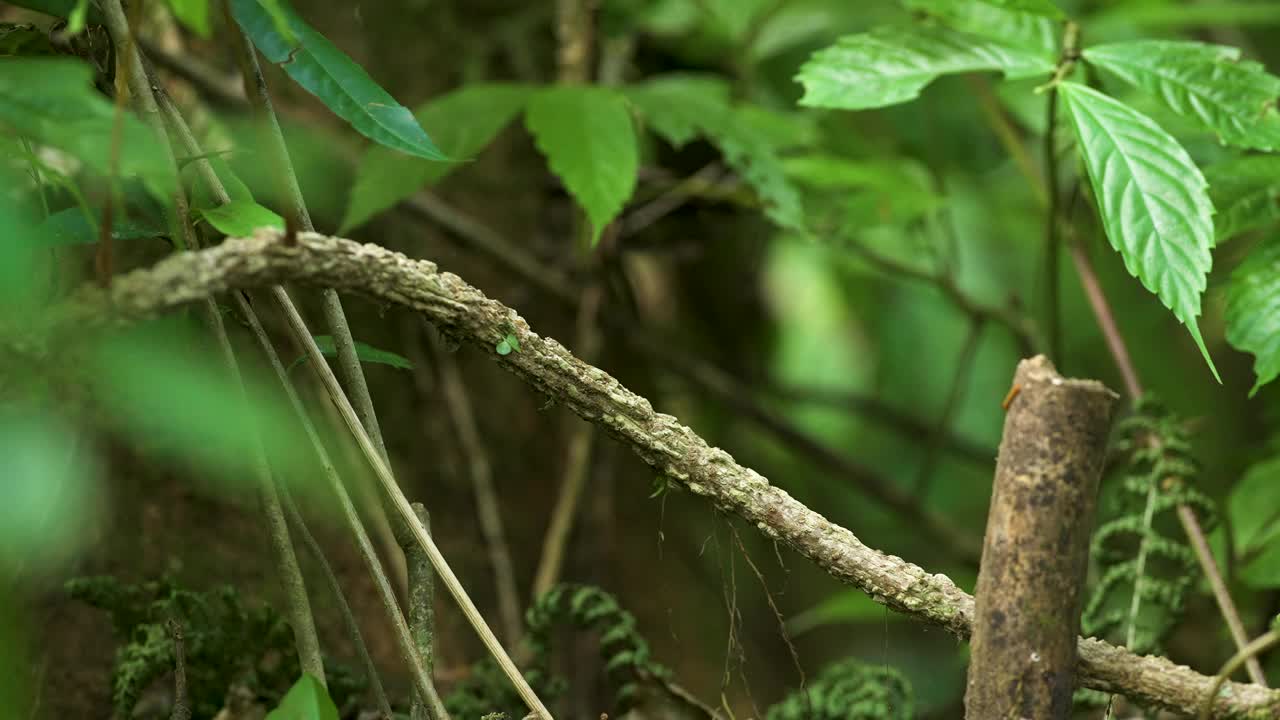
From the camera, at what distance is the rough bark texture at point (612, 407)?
67 centimetres

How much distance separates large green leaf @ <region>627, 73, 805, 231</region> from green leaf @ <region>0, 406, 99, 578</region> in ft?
3.57

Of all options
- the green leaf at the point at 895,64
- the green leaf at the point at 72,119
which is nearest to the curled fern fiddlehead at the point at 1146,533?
the green leaf at the point at 895,64

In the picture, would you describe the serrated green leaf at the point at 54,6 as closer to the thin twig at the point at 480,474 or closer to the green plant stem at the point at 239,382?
the green plant stem at the point at 239,382

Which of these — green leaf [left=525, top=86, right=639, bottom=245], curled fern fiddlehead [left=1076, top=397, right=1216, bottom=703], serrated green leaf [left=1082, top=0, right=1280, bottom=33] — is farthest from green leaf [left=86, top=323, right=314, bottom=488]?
serrated green leaf [left=1082, top=0, right=1280, bottom=33]

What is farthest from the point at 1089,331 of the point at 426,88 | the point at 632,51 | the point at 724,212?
the point at 426,88

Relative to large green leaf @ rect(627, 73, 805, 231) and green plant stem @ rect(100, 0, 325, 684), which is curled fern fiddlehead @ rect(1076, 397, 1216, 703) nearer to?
large green leaf @ rect(627, 73, 805, 231)

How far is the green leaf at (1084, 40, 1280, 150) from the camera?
1.06 metres

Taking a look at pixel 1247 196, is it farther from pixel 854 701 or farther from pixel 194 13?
pixel 194 13

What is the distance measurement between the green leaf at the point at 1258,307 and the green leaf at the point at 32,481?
1.04 m

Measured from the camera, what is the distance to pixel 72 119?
0.63 m

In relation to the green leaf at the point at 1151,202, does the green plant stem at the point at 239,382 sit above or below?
below

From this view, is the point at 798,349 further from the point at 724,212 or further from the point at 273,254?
the point at 273,254

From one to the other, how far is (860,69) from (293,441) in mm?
694

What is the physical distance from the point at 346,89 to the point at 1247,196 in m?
0.97
